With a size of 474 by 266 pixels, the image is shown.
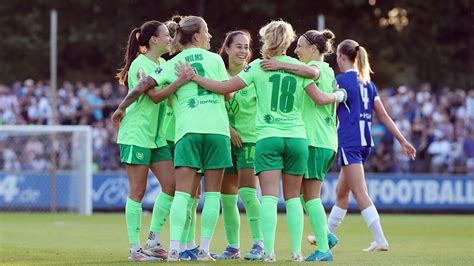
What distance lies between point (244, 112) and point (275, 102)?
102 centimetres

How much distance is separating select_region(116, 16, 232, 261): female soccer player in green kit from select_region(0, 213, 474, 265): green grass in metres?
0.61

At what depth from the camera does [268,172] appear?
10.3 meters

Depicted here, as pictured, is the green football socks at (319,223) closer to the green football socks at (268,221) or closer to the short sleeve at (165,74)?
the green football socks at (268,221)

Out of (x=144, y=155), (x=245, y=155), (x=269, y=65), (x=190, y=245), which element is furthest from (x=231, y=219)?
(x=269, y=65)

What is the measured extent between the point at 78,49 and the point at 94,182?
14.9 m

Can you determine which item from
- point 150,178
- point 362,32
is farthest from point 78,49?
point 150,178

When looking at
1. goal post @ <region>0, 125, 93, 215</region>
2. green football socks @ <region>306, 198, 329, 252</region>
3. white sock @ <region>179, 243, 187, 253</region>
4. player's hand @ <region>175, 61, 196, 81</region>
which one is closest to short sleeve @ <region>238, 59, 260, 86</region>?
player's hand @ <region>175, 61, 196, 81</region>

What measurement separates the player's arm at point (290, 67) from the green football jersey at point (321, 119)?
0.46 meters

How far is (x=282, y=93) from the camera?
10344 millimetres

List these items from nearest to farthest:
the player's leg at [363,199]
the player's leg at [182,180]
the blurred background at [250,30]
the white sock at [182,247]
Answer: the player's leg at [182,180]
the white sock at [182,247]
the player's leg at [363,199]
the blurred background at [250,30]

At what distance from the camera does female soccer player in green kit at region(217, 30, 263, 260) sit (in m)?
11.1

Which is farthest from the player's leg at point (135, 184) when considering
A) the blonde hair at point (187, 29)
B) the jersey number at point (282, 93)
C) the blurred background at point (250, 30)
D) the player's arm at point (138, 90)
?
the blurred background at point (250, 30)

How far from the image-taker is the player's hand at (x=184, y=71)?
1034 centimetres

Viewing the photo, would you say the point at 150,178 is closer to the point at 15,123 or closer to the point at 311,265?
the point at 15,123
